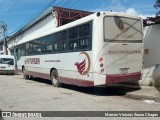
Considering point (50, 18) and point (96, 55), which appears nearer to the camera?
point (96, 55)

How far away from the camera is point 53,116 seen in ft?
27.4

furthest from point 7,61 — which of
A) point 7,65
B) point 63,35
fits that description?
point 63,35

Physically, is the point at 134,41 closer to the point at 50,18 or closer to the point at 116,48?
the point at 116,48

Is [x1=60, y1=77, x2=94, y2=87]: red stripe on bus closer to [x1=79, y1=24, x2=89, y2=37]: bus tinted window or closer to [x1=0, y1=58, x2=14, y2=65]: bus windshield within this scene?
[x1=79, y1=24, x2=89, y2=37]: bus tinted window

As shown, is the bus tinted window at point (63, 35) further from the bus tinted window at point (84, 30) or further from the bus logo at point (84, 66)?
the bus logo at point (84, 66)

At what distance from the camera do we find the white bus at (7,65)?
30166 millimetres

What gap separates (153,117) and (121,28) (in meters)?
4.96

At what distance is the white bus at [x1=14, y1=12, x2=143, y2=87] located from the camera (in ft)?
39.1

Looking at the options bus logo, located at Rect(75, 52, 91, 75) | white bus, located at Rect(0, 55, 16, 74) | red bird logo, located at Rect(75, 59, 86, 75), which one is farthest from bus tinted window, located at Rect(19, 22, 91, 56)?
white bus, located at Rect(0, 55, 16, 74)

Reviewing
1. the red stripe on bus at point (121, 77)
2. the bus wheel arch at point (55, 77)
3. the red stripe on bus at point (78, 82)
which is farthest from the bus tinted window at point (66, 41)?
the red stripe on bus at point (121, 77)

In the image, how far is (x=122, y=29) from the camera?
40.7 ft

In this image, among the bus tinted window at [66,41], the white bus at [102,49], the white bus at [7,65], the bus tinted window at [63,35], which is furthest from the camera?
the white bus at [7,65]

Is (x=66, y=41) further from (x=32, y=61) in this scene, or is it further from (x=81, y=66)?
(x=32, y=61)

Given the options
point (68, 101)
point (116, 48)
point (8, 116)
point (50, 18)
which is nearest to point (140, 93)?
point (116, 48)
